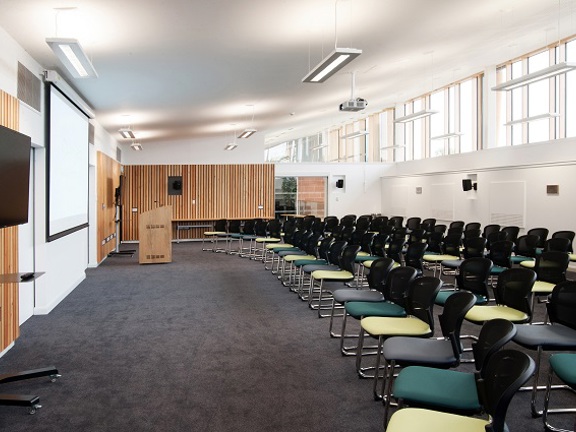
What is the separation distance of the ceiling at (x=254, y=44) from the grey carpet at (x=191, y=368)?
11.7 feet

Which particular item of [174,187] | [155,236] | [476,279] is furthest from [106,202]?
[476,279]

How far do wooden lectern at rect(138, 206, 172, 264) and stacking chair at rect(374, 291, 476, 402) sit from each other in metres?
9.24

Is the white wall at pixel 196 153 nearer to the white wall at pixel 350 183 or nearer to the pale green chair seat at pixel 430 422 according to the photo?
the white wall at pixel 350 183

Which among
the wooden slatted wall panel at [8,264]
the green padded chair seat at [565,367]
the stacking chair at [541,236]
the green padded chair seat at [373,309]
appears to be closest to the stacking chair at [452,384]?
the green padded chair seat at [565,367]

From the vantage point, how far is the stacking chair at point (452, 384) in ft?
9.00

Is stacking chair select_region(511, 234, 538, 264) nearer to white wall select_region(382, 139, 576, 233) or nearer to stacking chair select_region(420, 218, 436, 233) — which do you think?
stacking chair select_region(420, 218, 436, 233)

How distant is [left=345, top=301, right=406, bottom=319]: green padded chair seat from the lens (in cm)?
472

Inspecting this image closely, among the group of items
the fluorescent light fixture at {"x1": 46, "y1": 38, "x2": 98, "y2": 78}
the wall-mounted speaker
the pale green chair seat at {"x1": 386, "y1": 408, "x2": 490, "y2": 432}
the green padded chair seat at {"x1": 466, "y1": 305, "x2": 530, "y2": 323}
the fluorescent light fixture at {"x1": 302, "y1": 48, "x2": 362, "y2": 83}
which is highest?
the fluorescent light fixture at {"x1": 302, "y1": 48, "x2": 362, "y2": 83}

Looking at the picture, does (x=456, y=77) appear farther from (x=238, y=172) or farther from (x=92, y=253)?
(x=92, y=253)

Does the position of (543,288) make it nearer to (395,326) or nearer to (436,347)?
(395,326)

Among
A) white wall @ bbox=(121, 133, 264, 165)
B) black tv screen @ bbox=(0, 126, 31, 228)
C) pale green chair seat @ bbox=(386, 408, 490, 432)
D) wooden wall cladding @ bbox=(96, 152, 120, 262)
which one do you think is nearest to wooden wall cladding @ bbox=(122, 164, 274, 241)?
white wall @ bbox=(121, 133, 264, 165)

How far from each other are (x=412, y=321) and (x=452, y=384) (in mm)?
1409

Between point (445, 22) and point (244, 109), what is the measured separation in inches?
235

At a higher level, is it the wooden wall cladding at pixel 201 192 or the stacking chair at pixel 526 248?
the wooden wall cladding at pixel 201 192
